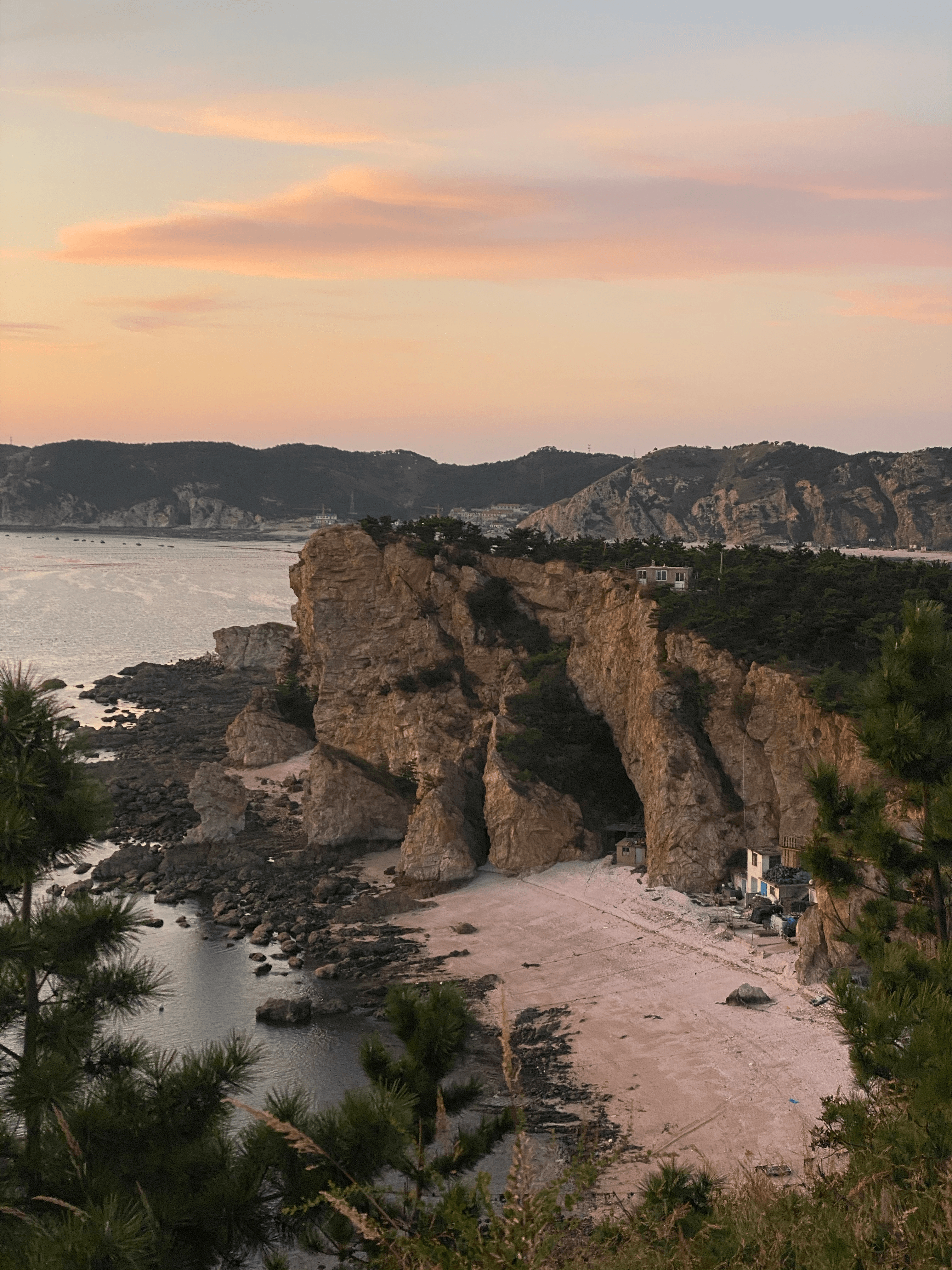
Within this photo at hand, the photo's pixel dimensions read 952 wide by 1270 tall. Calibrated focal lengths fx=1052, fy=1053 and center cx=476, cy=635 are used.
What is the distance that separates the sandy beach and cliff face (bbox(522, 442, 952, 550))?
80.2 metres

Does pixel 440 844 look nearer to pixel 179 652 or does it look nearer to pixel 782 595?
pixel 782 595

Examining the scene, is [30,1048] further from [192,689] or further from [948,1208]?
[192,689]

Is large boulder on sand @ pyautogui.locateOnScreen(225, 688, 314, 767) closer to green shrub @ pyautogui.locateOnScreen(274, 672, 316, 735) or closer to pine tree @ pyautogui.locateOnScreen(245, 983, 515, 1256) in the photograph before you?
green shrub @ pyautogui.locateOnScreen(274, 672, 316, 735)

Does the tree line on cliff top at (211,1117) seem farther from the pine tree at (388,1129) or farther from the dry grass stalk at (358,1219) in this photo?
the dry grass stalk at (358,1219)

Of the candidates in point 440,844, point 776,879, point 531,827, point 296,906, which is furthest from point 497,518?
point 776,879

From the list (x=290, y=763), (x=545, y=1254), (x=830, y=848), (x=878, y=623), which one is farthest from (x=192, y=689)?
(x=545, y=1254)

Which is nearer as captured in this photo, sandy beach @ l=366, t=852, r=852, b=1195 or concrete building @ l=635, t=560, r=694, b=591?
sandy beach @ l=366, t=852, r=852, b=1195

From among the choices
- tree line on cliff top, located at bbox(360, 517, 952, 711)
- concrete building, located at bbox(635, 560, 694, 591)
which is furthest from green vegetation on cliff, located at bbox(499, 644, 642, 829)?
tree line on cliff top, located at bbox(360, 517, 952, 711)

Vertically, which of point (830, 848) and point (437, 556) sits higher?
point (437, 556)

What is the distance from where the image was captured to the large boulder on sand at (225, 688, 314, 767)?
57.9m

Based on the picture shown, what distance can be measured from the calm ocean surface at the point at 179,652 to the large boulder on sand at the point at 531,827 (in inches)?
434

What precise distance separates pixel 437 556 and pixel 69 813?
4025 centimetres

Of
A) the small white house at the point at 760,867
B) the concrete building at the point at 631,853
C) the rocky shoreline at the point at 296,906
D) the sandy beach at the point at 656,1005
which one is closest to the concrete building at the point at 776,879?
the small white house at the point at 760,867

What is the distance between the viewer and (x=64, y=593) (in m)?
151
